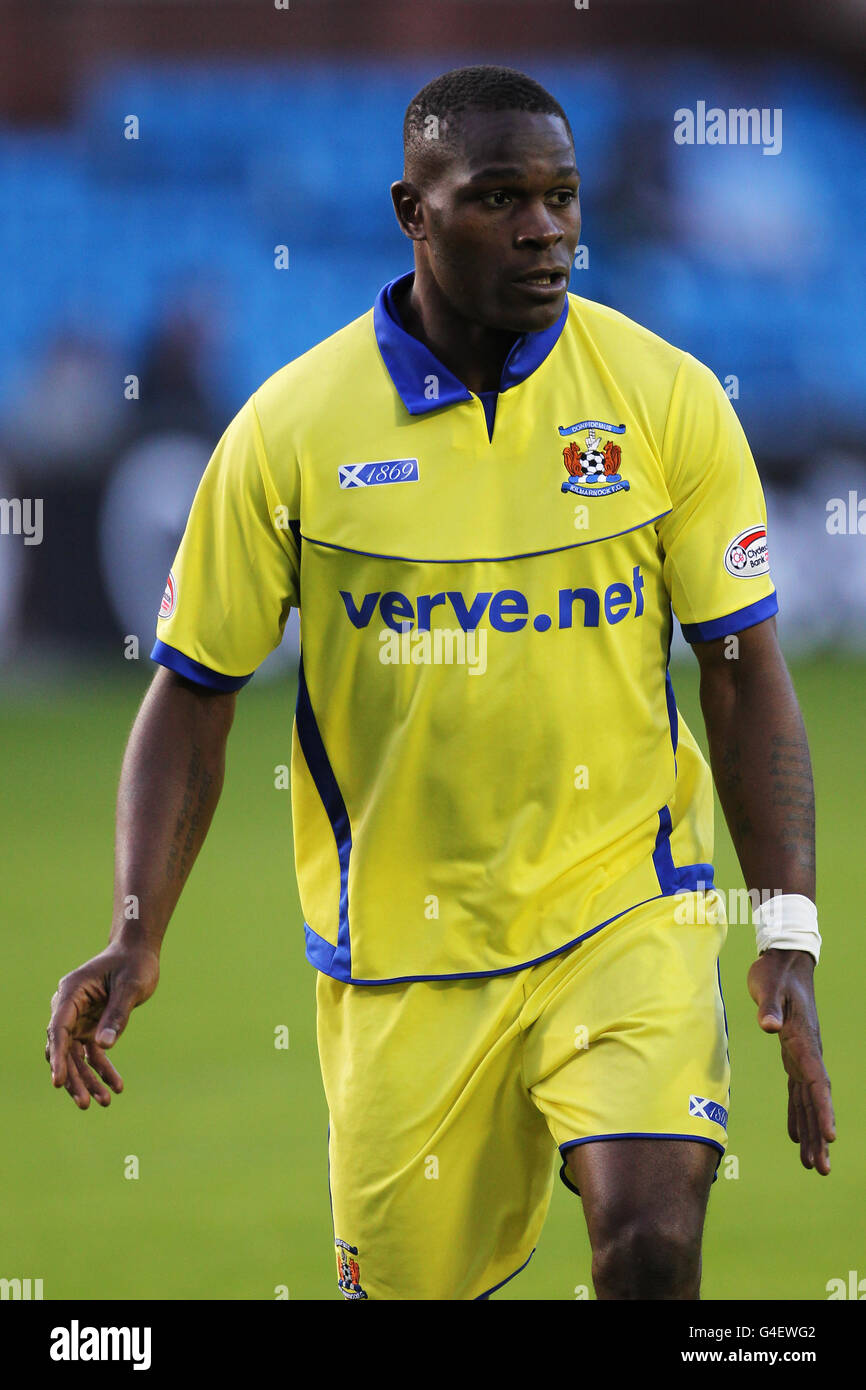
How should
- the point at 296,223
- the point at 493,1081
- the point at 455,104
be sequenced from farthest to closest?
the point at 296,223, the point at 493,1081, the point at 455,104

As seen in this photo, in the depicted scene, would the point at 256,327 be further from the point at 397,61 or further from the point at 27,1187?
the point at 27,1187

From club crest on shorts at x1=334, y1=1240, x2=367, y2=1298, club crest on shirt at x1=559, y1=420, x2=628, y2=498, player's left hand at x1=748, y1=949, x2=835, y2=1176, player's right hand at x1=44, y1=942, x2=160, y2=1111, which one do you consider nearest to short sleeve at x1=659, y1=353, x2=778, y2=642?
club crest on shirt at x1=559, y1=420, x2=628, y2=498

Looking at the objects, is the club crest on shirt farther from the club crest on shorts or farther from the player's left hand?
the club crest on shorts

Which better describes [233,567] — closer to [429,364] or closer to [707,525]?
[429,364]

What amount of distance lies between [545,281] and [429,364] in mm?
332

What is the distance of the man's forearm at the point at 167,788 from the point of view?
389 centimetres

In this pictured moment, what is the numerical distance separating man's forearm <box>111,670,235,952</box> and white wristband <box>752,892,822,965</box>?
1.07 metres

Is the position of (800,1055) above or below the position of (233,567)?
below

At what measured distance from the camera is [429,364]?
400 centimetres

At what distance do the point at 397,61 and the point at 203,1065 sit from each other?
374 inches

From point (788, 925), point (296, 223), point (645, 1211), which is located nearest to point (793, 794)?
point (788, 925)

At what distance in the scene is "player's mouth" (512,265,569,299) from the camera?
12.3ft
